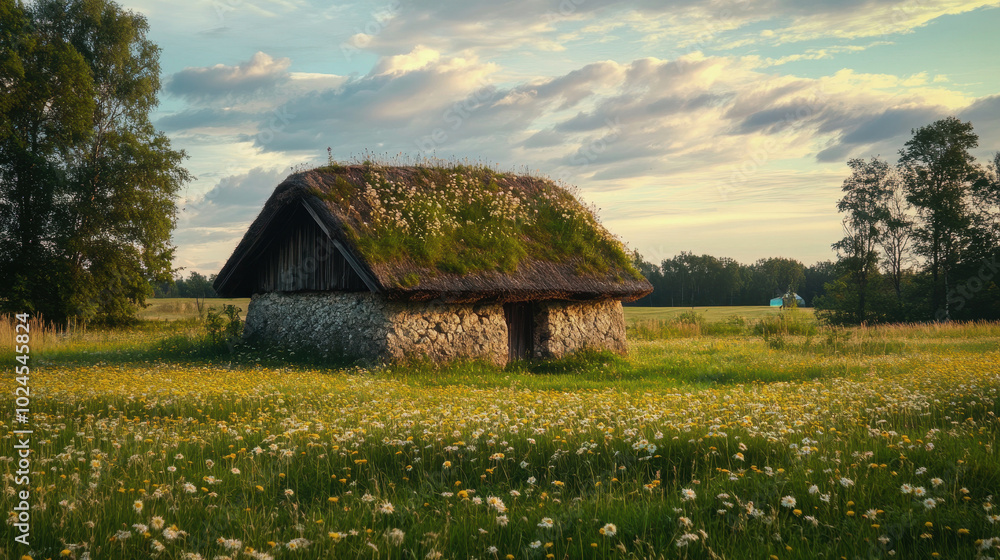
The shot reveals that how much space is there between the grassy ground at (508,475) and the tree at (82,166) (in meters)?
20.5

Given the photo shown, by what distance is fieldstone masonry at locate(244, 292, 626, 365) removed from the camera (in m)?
14.6

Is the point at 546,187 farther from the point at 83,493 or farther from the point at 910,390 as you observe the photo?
the point at 83,493

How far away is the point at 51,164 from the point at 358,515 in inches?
1127

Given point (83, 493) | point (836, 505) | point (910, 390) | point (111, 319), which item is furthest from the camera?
point (111, 319)

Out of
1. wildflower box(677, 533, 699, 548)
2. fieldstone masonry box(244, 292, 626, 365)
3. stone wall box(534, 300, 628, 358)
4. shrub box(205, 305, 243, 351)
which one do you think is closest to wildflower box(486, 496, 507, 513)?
wildflower box(677, 533, 699, 548)

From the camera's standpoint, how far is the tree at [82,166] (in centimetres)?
2489

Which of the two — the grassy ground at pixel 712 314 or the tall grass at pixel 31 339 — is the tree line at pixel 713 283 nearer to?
the grassy ground at pixel 712 314

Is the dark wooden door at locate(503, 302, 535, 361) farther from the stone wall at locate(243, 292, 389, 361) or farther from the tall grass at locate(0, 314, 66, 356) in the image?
the tall grass at locate(0, 314, 66, 356)

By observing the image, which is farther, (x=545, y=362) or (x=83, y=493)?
(x=545, y=362)

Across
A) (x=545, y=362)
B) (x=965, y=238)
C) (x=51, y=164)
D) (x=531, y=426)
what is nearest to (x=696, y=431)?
(x=531, y=426)

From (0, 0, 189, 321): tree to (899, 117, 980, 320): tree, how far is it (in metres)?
41.7

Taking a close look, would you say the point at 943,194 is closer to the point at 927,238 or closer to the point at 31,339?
the point at 927,238

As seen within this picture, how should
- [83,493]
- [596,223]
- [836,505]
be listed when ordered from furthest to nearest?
1. [596,223]
2. [83,493]
3. [836,505]

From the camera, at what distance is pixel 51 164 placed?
2548 cm
